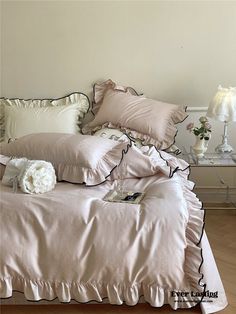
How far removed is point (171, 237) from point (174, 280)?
19 centimetres

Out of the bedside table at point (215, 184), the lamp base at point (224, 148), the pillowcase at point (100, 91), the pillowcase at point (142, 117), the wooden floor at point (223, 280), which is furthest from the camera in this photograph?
the bedside table at point (215, 184)

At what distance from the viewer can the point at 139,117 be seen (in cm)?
288

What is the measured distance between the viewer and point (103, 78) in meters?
3.19

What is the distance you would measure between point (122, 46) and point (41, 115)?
828mm

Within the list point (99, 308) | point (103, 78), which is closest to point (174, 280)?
point (99, 308)

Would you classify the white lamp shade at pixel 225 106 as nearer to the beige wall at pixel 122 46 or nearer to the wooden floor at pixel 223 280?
the beige wall at pixel 122 46

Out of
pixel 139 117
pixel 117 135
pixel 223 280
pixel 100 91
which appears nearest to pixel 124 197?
pixel 223 280

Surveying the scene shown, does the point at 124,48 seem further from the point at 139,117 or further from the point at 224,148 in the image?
the point at 224,148

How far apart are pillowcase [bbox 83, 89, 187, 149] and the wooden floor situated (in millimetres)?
687

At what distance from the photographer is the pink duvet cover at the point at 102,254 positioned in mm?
1713

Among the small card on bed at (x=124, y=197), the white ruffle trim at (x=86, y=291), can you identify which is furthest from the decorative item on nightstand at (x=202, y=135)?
the white ruffle trim at (x=86, y=291)

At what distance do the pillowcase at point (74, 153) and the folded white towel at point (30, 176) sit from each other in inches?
4.8

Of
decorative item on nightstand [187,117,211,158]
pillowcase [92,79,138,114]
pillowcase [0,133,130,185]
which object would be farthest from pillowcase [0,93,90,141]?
decorative item on nightstand [187,117,211,158]

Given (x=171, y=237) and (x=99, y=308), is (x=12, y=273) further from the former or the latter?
(x=171, y=237)
